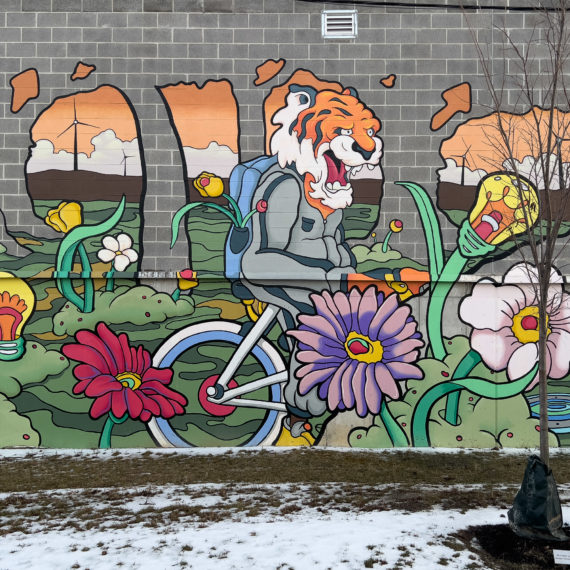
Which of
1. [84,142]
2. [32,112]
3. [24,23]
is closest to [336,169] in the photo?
[84,142]

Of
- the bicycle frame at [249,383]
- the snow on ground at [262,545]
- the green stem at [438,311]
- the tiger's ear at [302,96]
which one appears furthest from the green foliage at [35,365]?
the green stem at [438,311]

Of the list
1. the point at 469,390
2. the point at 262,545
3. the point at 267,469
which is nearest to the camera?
the point at 262,545

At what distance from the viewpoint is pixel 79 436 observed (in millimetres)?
7449

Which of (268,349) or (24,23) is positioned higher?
(24,23)

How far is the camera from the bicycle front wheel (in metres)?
7.45

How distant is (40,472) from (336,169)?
504 cm

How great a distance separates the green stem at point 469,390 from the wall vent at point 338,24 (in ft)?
15.4

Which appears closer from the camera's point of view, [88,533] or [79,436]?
[88,533]

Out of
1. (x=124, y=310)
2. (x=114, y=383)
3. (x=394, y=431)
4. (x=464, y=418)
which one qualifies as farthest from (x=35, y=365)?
(x=464, y=418)

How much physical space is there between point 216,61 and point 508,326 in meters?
5.09

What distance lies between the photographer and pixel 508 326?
293 inches

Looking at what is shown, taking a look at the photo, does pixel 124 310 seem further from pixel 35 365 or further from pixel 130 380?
pixel 35 365

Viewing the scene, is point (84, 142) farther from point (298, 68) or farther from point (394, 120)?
point (394, 120)

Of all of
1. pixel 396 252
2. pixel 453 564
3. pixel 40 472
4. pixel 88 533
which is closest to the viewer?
pixel 453 564
